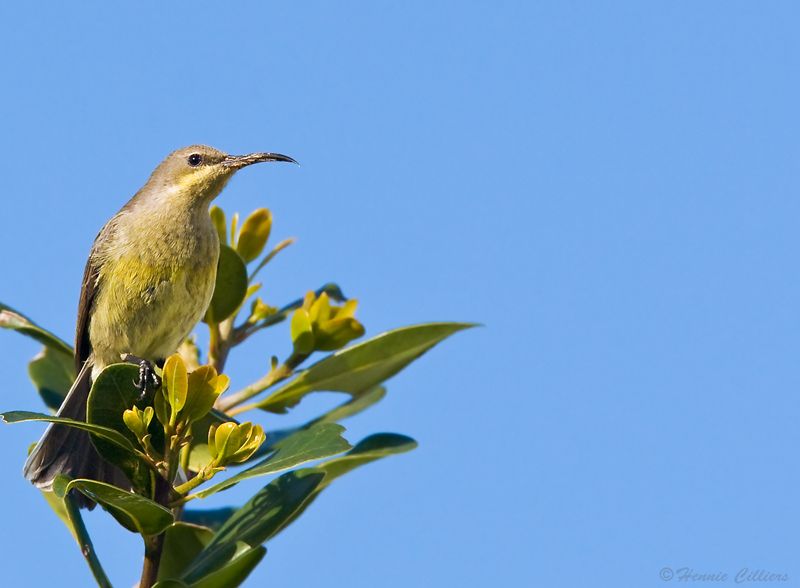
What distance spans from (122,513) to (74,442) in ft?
5.26

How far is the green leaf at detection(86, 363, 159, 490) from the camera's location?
10.4 feet

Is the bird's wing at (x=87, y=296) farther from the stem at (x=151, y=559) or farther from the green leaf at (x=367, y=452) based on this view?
the stem at (x=151, y=559)

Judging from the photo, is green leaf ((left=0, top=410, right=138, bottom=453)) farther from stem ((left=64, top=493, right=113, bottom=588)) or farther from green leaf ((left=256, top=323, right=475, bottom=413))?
green leaf ((left=256, top=323, right=475, bottom=413))

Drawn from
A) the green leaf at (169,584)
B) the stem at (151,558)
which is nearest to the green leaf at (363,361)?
the stem at (151,558)

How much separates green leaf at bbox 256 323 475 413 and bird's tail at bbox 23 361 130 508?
780 mm

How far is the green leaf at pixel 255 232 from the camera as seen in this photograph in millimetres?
4391

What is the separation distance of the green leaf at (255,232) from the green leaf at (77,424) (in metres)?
1.46

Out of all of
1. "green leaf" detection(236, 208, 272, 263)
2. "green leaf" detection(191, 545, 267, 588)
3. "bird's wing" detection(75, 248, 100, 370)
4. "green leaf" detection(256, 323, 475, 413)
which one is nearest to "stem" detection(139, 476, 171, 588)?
"green leaf" detection(191, 545, 267, 588)

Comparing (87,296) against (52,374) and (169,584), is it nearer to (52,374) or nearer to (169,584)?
(52,374)

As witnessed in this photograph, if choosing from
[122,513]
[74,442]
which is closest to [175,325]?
[74,442]

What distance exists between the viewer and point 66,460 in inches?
171

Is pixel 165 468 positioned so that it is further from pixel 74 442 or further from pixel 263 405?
pixel 74 442

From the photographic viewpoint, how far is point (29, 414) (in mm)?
3047

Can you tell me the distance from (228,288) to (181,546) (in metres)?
1.24
